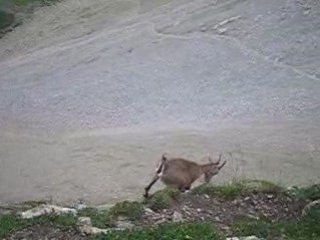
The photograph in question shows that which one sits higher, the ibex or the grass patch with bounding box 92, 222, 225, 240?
the grass patch with bounding box 92, 222, 225, 240

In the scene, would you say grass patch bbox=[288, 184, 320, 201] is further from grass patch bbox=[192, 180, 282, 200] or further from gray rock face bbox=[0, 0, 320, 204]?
gray rock face bbox=[0, 0, 320, 204]

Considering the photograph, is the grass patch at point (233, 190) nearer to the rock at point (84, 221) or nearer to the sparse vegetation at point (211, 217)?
the sparse vegetation at point (211, 217)

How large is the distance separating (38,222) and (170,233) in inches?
59.5

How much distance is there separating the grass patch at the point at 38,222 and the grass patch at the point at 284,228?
5.00 ft

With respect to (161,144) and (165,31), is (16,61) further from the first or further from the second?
(161,144)

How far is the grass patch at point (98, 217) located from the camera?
736 cm

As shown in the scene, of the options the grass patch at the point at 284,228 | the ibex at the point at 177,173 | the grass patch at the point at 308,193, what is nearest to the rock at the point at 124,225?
the grass patch at the point at 284,228

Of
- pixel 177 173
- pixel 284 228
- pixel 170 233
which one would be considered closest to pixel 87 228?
pixel 170 233

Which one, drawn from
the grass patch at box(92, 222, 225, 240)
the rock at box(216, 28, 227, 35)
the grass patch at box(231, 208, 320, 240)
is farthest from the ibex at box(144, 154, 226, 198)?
the rock at box(216, 28, 227, 35)

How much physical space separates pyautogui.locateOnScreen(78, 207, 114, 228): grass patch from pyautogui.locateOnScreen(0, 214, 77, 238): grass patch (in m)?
0.23

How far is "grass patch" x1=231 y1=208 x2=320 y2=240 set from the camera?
7.00 meters

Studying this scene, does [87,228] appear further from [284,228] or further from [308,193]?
[308,193]

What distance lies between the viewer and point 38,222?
7.19 metres

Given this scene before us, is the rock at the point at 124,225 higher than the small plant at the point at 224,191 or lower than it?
higher
